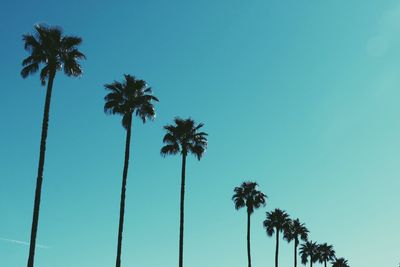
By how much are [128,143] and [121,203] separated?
17.4 feet

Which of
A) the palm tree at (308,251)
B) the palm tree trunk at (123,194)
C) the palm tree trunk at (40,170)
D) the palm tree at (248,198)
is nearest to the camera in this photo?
the palm tree trunk at (40,170)

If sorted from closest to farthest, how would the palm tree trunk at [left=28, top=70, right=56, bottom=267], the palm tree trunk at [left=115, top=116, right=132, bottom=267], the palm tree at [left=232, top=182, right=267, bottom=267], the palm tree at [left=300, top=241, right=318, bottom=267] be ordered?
Result: the palm tree trunk at [left=28, top=70, right=56, bottom=267]
the palm tree trunk at [left=115, top=116, right=132, bottom=267]
the palm tree at [left=232, top=182, right=267, bottom=267]
the palm tree at [left=300, top=241, right=318, bottom=267]

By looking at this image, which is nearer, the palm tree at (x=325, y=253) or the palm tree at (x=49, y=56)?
the palm tree at (x=49, y=56)

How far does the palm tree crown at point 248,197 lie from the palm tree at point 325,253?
172 feet

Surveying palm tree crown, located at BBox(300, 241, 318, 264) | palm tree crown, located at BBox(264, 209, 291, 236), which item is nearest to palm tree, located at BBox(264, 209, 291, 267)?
palm tree crown, located at BBox(264, 209, 291, 236)

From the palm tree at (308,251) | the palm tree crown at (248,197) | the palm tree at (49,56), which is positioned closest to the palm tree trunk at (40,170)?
the palm tree at (49,56)

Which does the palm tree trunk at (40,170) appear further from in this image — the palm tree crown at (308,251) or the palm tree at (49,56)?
the palm tree crown at (308,251)

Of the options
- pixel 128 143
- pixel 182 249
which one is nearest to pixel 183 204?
pixel 182 249

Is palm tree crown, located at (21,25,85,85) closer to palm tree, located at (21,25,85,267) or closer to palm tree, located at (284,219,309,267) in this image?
palm tree, located at (21,25,85,267)

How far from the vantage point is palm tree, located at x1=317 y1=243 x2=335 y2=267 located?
4579 inches

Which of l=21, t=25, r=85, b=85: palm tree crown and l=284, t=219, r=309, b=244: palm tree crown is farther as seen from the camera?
l=284, t=219, r=309, b=244: palm tree crown

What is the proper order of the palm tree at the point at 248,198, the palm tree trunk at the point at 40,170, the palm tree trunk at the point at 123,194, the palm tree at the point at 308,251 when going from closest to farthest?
1. the palm tree trunk at the point at 40,170
2. the palm tree trunk at the point at 123,194
3. the palm tree at the point at 248,198
4. the palm tree at the point at 308,251

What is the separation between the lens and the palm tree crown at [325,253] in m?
116

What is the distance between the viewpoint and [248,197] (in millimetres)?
68688
